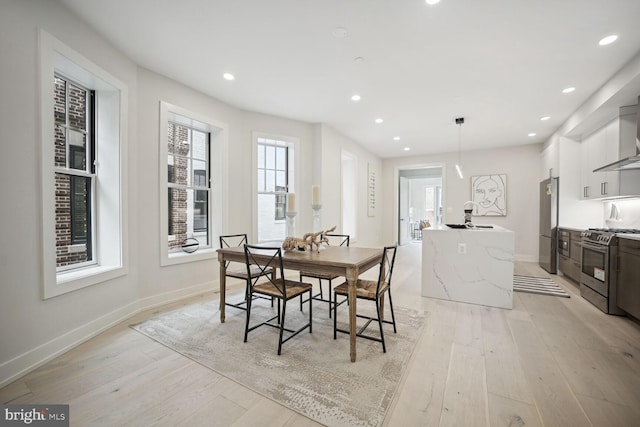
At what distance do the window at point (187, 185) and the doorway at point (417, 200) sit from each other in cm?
584

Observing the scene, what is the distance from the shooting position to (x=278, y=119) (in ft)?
14.9

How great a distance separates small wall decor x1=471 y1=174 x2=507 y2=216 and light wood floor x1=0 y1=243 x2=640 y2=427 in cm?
435

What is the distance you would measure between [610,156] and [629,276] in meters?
1.91

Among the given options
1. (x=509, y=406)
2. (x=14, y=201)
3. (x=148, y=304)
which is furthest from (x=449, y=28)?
(x=148, y=304)

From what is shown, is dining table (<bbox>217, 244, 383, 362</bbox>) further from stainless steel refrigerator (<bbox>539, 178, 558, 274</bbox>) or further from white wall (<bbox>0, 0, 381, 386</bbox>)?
stainless steel refrigerator (<bbox>539, 178, 558, 274</bbox>)

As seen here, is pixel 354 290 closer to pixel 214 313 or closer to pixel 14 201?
pixel 214 313

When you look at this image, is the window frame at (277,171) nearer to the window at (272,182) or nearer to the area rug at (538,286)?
the window at (272,182)

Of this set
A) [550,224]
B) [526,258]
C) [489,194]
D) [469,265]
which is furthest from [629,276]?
[489,194]

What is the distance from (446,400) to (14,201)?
3069 mm

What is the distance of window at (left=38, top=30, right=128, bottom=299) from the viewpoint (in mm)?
2045

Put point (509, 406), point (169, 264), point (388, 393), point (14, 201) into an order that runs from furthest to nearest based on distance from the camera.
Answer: point (169, 264) → point (14, 201) → point (388, 393) → point (509, 406)

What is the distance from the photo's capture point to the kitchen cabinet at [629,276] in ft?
8.52

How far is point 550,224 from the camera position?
484 cm

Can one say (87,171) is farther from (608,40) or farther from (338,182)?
(608,40)
